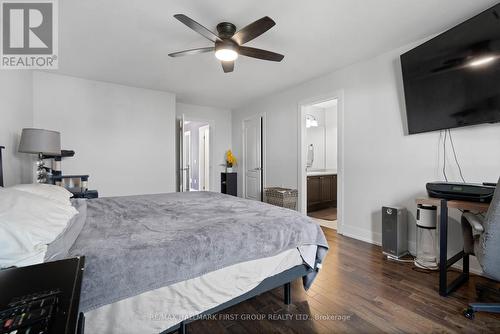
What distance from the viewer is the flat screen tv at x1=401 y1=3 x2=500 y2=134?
78.5 inches

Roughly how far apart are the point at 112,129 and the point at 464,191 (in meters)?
4.87

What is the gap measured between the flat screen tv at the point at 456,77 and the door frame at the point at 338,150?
948 mm

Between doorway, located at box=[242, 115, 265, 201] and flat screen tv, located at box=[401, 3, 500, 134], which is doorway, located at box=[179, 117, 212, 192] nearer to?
doorway, located at box=[242, 115, 265, 201]

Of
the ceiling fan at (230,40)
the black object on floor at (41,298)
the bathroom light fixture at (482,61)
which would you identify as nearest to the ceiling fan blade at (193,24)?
the ceiling fan at (230,40)

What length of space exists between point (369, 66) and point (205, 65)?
2.31m

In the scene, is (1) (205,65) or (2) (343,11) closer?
(2) (343,11)

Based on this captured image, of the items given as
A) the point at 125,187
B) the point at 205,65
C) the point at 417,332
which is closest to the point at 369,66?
the point at 205,65

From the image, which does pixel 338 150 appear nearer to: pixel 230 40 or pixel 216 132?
pixel 230 40

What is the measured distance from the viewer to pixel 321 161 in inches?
236

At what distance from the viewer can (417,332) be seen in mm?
1497

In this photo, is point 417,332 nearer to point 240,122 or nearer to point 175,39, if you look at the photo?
point 175,39

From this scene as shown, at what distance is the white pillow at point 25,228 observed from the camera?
89cm

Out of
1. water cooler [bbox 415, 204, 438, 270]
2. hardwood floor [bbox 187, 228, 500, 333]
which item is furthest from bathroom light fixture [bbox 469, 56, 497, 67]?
hardwood floor [bbox 187, 228, 500, 333]

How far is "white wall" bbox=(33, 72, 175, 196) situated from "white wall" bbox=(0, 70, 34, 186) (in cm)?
33
